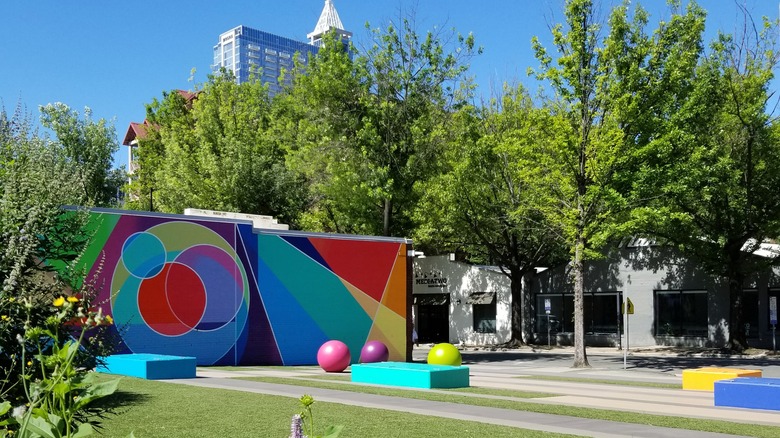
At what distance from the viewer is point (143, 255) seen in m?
25.7

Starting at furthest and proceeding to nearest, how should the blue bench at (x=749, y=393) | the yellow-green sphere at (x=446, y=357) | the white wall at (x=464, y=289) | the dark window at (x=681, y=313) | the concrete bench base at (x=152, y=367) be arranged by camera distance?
the white wall at (x=464, y=289)
the dark window at (x=681, y=313)
the yellow-green sphere at (x=446, y=357)
the concrete bench base at (x=152, y=367)
the blue bench at (x=749, y=393)

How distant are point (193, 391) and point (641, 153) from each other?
18.1 m

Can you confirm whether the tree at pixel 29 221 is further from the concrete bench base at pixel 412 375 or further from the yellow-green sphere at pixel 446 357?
the yellow-green sphere at pixel 446 357

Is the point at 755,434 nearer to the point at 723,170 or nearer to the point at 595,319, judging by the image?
the point at 723,170

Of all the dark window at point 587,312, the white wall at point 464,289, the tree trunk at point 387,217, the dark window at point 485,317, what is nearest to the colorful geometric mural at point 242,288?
the tree trunk at point 387,217

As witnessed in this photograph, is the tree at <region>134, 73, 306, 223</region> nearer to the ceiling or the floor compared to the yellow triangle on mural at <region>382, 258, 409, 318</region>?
nearer to the ceiling

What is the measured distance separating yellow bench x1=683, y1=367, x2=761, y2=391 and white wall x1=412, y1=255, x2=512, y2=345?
27.1m

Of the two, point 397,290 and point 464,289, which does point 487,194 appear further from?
point 464,289

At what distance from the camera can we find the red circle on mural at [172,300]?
2561 cm

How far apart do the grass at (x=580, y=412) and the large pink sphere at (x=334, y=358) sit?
4.80 meters

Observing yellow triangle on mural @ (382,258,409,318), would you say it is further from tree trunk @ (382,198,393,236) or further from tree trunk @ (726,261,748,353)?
tree trunk @ (726,261,748,353)

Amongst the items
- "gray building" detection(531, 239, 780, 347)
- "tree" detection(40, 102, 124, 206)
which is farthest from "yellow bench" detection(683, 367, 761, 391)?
"tree" detection(40, 102, 124, 206)

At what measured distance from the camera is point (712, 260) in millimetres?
38312

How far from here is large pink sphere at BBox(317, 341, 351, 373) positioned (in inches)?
1004
